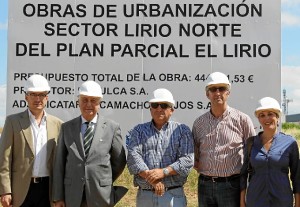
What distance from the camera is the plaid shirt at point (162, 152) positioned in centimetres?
423

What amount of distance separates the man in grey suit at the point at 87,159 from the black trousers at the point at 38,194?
0.17m

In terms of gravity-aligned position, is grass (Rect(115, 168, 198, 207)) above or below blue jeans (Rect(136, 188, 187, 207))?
below

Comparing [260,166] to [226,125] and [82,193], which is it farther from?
[82,193]

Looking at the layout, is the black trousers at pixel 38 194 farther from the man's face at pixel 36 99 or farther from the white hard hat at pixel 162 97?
the white hard hat at pixel 162 97

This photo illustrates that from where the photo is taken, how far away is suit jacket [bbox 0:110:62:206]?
170 inches

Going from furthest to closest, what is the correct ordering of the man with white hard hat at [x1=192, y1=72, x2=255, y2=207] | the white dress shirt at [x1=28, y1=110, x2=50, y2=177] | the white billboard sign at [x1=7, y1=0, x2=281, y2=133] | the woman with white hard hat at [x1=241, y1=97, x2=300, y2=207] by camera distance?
the white billboard sign at [x1=7, y1=0, x2=281, y2=133], the white dress shirt at [x1=28, y1=110, x2=50, y2=177], the man with white hard hat at [x1=192, y1=72, x2=255, y2=207], the woman with white hard hat at [x1=241, y1=97, x2=300, y2=207]

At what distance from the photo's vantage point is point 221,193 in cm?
426

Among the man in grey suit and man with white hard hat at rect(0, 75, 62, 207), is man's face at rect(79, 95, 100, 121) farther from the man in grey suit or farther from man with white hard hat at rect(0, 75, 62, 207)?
man with white hard hat at rect(0, 75, 62, 207)

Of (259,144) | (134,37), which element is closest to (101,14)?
(134,37)

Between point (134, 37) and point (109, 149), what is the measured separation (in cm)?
281

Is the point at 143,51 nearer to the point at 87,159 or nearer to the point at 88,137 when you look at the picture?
the point at 88,137

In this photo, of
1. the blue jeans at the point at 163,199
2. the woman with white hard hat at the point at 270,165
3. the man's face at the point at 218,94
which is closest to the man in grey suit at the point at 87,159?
the blue jeans at the point at 163,199

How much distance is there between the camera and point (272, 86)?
22.1 feet

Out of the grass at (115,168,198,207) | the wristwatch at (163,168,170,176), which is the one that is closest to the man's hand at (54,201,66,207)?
the wristwatch at (163,168,170,176)
